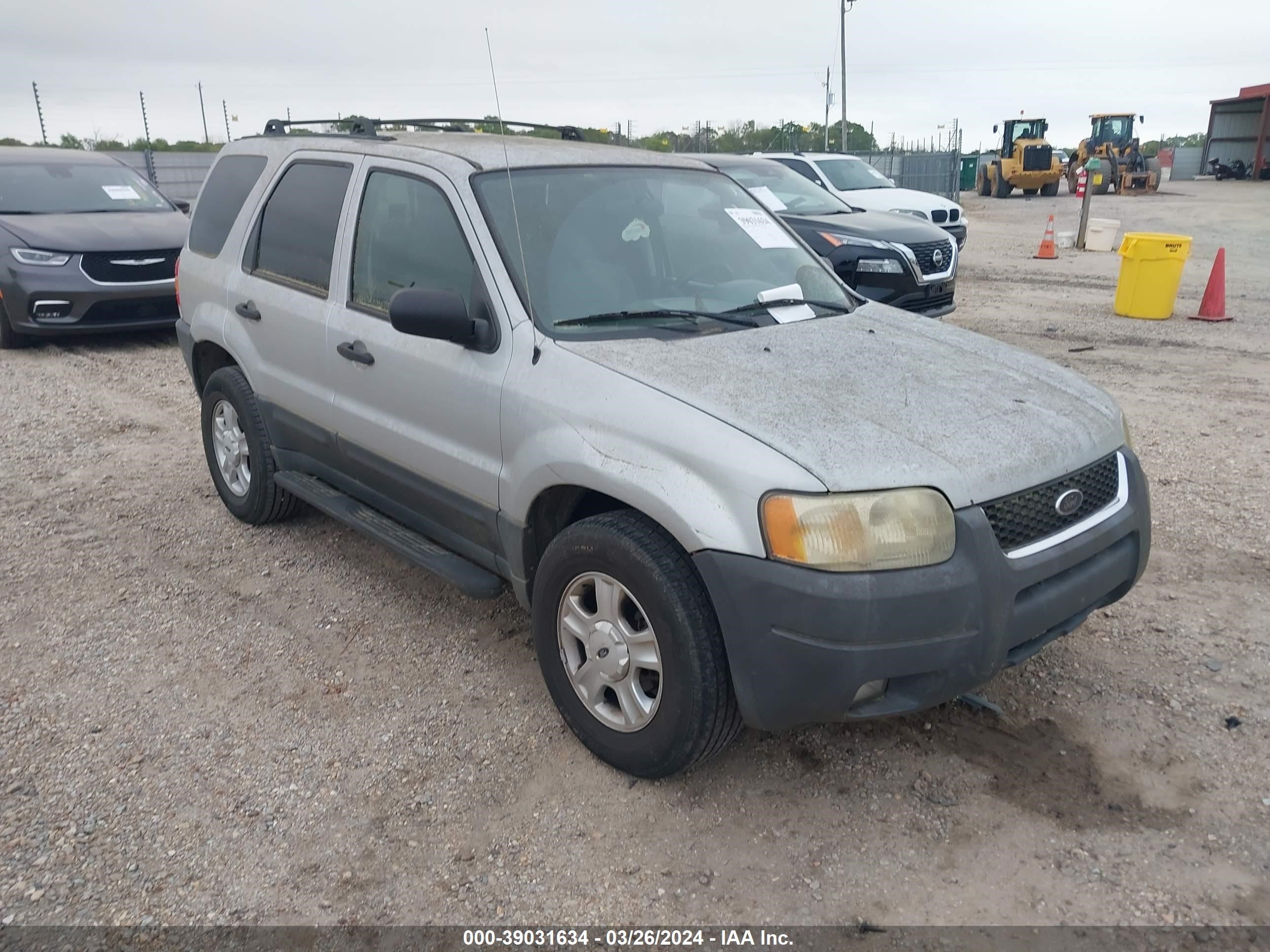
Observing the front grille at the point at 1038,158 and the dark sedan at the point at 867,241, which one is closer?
the dark sedan at the point at 867,241

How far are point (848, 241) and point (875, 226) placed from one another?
76cm

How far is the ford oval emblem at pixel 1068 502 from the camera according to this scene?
2.86m

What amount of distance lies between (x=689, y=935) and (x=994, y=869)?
866 millimetres

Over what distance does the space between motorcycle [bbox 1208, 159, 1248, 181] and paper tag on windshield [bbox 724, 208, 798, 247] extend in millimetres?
40082

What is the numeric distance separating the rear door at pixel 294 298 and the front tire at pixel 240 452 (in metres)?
0.12

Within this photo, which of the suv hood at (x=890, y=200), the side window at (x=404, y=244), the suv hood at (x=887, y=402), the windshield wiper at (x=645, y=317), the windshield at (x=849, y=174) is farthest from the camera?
the windshield at (x=849, y=174)

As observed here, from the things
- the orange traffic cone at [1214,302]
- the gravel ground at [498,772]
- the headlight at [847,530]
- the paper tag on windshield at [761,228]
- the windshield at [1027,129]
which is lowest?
the gravel ground at [498,772]

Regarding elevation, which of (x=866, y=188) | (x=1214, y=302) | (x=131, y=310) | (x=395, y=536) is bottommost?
(x=1214, y=302)

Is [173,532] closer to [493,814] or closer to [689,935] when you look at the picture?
[493,814]

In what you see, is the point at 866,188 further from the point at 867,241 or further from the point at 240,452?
the point at 240,452

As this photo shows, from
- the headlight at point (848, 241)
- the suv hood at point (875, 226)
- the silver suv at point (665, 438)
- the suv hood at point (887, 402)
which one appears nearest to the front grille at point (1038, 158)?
the suv hood at point (875, 226)

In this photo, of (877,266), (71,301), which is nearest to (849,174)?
(877,266)

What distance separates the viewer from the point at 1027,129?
34875 mm

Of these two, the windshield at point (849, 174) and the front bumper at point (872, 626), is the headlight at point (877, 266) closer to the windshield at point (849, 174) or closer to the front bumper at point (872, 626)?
the windshield at point (849, 174)
